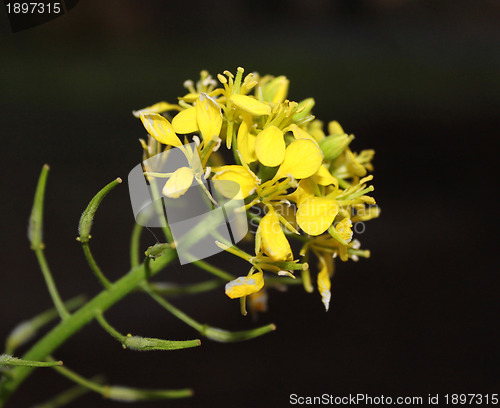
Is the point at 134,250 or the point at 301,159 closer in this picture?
the point at 301,159

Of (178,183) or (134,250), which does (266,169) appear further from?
(134,250)

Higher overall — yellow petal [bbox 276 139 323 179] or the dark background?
the dark background

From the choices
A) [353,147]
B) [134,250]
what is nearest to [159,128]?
[134,250]

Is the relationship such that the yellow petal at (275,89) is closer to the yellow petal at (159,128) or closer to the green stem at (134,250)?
the yellow petal at (159,128)

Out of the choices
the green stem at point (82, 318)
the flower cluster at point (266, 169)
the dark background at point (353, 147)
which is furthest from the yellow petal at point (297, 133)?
the dark background at point (353, 147)

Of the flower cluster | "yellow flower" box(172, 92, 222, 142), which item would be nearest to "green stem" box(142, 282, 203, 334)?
the flower cluster

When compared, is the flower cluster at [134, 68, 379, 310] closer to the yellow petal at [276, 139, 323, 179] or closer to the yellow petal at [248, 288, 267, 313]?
the yellow petal at [276, 139, 323, 179]
